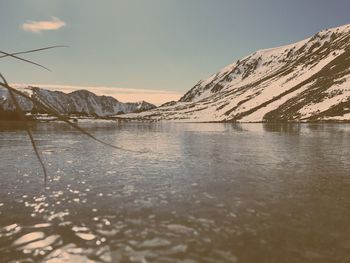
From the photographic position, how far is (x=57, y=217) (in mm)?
11828

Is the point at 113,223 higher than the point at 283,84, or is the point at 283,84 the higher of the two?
the point at 283,84

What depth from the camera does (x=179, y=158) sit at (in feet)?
88.9

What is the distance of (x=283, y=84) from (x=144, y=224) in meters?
186

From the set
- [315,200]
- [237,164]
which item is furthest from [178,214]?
[237,164]

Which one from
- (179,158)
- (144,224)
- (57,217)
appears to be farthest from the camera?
(179,158)

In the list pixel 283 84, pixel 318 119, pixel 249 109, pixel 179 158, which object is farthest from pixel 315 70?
pixel 179 158

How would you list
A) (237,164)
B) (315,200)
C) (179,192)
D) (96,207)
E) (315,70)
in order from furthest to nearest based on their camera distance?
1. (315,70)
2. (237,164)
3. (179,192)
4. (315,200)
5. (96,207)

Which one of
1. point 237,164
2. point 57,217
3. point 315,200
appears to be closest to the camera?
point 57,217

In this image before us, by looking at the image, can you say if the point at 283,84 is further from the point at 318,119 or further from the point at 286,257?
the point at 286,257

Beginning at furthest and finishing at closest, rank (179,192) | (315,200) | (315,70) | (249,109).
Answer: (315,70)
(249,109)
(179,192)
(315,200)

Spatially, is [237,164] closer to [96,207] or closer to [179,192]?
[179,192]

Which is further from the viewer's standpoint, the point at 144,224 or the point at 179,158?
the point at 179,158

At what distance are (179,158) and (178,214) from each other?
49.1ft

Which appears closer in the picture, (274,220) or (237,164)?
(274,220)
